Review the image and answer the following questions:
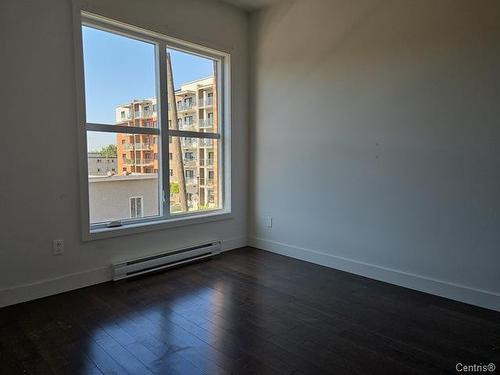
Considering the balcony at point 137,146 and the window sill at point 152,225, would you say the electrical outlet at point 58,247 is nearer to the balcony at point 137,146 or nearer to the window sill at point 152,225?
the window sill at point 152,225

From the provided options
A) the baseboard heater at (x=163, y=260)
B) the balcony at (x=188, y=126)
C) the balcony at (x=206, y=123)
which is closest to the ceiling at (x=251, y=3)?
the balcony at (x=206, y=123)

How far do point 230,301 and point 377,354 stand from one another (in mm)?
1158

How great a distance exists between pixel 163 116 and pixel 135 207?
0.98 meters

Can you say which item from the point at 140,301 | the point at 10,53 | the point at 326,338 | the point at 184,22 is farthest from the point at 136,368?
the point at 184,22

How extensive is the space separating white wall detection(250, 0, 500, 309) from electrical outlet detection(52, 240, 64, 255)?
87.8 inches

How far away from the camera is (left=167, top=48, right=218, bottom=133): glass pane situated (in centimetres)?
358

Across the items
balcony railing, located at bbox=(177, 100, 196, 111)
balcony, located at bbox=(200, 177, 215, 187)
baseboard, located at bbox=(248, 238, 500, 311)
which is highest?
balcony railing, located at bbox=(177, 100, 196, 111)

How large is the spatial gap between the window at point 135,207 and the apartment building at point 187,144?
0.27m

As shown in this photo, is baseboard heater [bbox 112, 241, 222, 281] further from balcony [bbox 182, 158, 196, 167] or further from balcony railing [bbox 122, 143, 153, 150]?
balcony railing [bbox 122, 143, 153, 150]

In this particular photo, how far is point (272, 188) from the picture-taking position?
13.3ft

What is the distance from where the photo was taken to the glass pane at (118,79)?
9.79 feet

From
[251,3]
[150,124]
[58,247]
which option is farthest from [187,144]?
[251,3]

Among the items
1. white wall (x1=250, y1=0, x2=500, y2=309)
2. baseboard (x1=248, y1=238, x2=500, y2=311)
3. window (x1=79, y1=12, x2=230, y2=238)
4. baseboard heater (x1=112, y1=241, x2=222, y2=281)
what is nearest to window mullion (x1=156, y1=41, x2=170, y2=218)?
window (x1=79, y1=12, x2=230, y2=238)

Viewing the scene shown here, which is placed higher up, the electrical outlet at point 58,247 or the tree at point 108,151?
the tree at point 108,151
